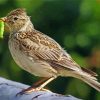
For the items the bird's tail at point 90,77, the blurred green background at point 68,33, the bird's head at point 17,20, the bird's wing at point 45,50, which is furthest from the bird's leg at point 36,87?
the blurred green background at point 68,33

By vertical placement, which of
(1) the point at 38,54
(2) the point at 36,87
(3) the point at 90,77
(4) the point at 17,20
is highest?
(4) the point at 17,20

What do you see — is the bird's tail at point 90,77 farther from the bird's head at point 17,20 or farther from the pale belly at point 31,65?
the bird's head at point 17,20

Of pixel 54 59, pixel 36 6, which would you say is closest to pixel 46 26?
pixel 36 6

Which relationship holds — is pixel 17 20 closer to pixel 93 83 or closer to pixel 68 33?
pixel 93 83

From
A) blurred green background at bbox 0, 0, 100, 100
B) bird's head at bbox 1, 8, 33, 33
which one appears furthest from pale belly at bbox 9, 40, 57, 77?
blurred green background at bbox 0, 0, 100, 100

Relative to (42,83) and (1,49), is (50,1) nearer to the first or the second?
(1,49)

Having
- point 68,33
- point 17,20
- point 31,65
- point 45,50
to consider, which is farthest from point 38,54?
A: point 68,33
